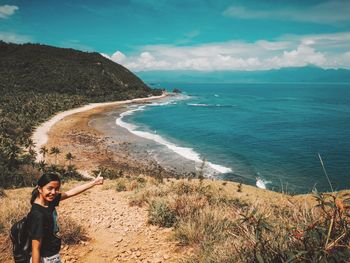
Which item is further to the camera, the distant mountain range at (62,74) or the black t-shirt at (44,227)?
the distant mountain range at (62,74)

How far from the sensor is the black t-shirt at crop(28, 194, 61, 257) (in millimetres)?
3502

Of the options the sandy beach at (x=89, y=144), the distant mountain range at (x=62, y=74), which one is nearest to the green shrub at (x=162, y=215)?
the sandy beach at (x=89, y=144)

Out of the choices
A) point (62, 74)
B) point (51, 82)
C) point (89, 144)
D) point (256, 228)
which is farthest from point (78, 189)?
point (62, 74)

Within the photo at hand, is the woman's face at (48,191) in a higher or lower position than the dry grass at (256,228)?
higher

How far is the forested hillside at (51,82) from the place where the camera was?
2844 inches

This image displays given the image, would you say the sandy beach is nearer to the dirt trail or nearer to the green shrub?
the dirt trail

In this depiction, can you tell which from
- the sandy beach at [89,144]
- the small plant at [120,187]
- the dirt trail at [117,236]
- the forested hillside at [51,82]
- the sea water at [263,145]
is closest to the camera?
the dirt trail at [117,236]

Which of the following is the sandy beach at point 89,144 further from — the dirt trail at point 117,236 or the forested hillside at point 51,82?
the dirt trail at point 117,236

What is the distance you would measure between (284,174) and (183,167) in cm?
1166

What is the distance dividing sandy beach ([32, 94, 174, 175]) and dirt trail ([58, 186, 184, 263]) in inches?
869

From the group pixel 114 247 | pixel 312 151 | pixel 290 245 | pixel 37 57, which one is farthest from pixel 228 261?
pixel 37 57

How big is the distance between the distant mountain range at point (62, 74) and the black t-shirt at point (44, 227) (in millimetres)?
107856

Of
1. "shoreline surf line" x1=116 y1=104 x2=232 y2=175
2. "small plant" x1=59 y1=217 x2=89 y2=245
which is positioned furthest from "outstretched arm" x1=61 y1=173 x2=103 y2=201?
"shoreline surf line" x1=116 y1=104 x2=232 y2=175

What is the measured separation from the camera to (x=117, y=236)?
21.8ft
